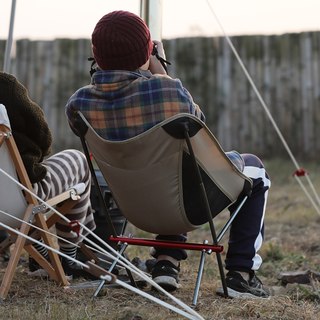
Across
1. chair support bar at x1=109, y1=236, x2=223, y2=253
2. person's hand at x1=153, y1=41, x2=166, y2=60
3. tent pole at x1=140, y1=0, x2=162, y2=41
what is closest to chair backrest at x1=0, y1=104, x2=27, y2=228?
chair support bar at x1=109, y1=236, x2=223, y2=253

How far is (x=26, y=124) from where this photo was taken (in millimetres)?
3910

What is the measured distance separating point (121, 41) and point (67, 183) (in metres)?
0.88

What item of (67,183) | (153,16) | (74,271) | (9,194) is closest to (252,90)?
(153,16)

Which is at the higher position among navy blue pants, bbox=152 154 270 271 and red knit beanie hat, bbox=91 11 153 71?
red knit beanie hat, bbox=91 11 153 71

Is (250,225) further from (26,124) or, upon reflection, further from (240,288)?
(26,124)

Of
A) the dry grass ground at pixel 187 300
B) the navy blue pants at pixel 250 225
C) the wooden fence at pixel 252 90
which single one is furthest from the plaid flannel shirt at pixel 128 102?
the wooden fence at pixel 252 90

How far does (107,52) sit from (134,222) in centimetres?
74

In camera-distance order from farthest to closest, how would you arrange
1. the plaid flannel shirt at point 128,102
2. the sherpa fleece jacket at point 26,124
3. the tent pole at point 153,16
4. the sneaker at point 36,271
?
1. the tent pole at point 153,16
2. the sneaker at point 36,271
3. the sherpa fleece jacket at point 26,124
4. the plaid flannel shirt at point 128,102

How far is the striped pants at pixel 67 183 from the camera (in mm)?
4105

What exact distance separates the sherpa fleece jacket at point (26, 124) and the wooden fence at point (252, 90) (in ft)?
26.9

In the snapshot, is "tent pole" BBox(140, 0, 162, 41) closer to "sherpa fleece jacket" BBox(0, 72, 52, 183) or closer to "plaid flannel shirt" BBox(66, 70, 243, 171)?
"sherpa fleece jacket" BBox(0, 72, 52, 183)

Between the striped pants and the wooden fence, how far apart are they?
7723 millimetres

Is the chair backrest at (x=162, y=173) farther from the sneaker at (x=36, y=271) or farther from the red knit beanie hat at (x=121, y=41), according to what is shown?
the sneaker at (x=36, y=271)

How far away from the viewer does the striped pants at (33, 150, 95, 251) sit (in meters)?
4.11
